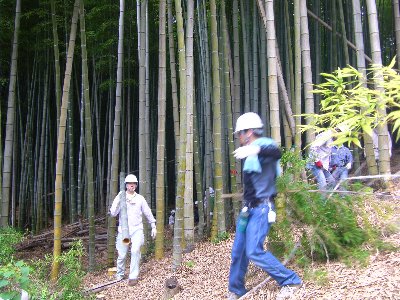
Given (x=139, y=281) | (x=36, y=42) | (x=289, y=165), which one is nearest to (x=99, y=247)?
(x=139, y=281)

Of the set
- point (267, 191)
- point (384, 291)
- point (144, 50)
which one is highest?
point (144, 50)

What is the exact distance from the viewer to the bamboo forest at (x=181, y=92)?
181 inches

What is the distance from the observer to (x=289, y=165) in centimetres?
383

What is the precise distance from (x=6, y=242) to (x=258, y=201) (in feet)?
10.2

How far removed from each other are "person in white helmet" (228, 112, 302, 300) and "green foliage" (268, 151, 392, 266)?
12.0 inches

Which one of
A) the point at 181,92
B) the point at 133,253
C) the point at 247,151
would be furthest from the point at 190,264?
the point at 247,151

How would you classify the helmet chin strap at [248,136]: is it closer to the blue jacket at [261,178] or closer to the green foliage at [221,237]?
the blue jacket at [261,178]

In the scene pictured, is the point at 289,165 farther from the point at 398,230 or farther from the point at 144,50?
the point at 144,50

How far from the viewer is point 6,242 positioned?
4969mm

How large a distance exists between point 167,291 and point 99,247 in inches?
132

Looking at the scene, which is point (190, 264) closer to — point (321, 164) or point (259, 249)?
point (321, 164)

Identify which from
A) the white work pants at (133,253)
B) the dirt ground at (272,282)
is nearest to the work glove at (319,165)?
the dirt ground at (272,282)

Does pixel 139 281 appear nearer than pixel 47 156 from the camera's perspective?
Yes

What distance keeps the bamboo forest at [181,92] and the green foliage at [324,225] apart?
1.51 feet
